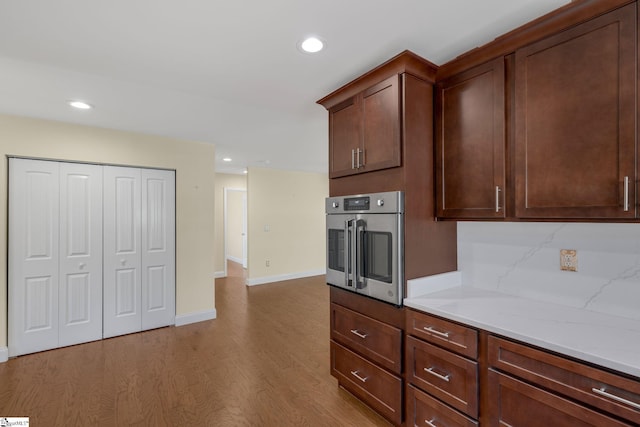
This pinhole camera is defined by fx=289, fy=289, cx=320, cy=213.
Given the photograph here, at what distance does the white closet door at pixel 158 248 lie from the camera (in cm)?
371

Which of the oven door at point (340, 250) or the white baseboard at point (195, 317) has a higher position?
the oven door at point (340, 250)

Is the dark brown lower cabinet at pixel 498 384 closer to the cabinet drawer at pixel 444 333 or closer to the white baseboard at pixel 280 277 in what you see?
the cabinet drawer at pixel 444 333

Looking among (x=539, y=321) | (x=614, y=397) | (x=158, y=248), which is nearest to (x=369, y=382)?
(x=539, y=321)

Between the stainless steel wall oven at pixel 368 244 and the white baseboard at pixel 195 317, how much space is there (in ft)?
8.29

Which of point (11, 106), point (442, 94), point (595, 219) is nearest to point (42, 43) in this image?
point (11, 106)

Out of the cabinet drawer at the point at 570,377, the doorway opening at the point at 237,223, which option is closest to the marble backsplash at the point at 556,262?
the cabinet drawer at the point at 570,377

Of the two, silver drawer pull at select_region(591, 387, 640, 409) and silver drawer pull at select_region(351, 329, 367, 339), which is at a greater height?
silver drawer pull at select_region(591, 387, 640, 409)

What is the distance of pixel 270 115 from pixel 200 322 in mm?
2966

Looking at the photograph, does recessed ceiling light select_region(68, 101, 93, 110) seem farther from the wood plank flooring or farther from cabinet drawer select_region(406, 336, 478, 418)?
cabinet drawer select_region(406, 336, 478, 418)

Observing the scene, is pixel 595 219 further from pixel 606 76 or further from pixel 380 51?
pixel 380 51

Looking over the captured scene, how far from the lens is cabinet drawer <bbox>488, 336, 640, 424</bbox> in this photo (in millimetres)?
1059

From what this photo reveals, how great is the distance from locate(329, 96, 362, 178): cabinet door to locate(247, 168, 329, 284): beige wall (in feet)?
12.7

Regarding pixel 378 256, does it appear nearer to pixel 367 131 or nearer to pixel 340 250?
pixel 340 250

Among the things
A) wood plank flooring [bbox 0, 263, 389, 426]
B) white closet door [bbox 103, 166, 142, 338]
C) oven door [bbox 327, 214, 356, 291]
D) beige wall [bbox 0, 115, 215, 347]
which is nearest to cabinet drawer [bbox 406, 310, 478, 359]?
oven door [bbox 327, 214, 356, 291]
